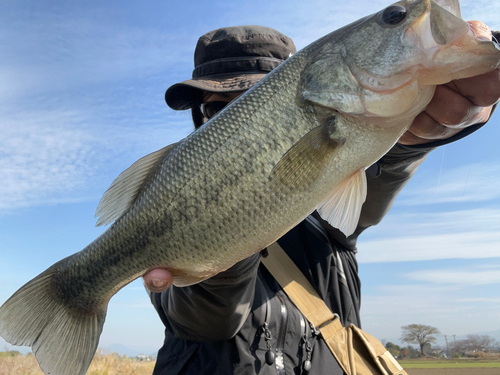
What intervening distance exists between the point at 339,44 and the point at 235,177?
36.3 inches

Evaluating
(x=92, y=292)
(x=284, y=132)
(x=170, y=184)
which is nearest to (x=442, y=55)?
(x=284, y=132)

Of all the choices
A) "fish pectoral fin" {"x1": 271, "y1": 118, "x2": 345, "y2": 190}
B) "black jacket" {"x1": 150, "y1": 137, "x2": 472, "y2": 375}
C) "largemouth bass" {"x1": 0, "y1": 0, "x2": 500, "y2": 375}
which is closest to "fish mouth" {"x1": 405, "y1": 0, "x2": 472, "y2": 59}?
"largemouth bass" {"x1": 0, "y1": 0, "x2": 500, "y2": 375}

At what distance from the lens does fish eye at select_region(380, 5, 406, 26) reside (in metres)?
1.92

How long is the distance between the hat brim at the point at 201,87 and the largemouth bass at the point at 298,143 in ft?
2.91

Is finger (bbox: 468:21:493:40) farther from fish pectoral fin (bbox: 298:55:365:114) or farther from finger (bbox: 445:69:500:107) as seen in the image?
fish pectoral fin (bbox: 298:55:365:114)

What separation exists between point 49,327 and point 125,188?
98cm

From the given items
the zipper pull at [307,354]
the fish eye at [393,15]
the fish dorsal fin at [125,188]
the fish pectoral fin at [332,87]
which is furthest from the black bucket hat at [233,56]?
the zipper pull at [307,354]

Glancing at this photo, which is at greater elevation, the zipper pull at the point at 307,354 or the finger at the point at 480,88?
the finger at the point at 480,88

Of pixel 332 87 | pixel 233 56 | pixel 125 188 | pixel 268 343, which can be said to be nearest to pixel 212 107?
pixel 233 56

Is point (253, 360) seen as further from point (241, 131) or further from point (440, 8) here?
point (440, 8)

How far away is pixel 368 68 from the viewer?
195 centimetres

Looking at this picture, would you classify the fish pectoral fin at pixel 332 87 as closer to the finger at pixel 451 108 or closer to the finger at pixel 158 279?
the finger at pixel 451 108

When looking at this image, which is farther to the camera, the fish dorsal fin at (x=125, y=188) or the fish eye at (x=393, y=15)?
the fish dorsal fin at (x=125, y=188)

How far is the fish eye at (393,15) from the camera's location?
1918 mm
